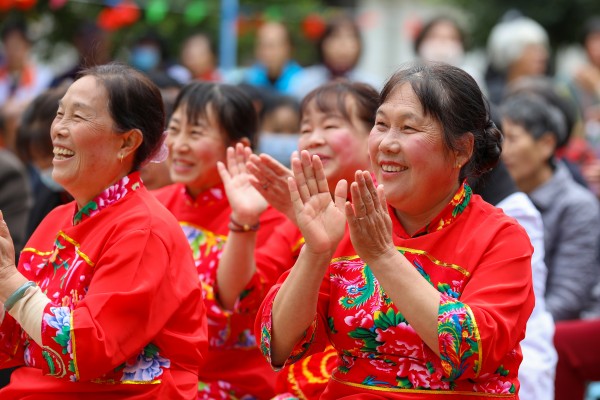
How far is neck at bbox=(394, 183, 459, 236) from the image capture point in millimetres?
3037

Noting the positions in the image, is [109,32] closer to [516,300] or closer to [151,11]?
[151,11]

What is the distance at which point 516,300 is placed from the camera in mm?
2803

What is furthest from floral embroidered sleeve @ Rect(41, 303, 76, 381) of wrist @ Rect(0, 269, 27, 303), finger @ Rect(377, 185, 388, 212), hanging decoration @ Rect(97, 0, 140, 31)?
hanging decoration @ Rect(97, 0, 140, 31)

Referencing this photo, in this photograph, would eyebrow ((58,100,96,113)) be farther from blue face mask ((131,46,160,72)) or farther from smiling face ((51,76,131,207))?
blue face mask ((131,46,160,72))

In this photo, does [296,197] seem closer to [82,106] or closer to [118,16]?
[82,106]

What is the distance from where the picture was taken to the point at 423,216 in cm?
305

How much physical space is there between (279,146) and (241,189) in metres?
2.56

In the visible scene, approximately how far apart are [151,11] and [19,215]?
21.3 feet

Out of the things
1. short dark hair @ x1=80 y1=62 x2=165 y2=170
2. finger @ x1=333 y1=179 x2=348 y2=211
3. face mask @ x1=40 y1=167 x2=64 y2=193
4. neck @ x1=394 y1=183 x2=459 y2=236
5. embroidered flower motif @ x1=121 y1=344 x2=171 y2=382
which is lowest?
embroidered flower motif @ x1=121 y1=344 x2=171 y2=382

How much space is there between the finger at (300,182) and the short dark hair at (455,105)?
0.39m

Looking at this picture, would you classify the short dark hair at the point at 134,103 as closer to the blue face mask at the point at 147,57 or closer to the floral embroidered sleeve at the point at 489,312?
the floral embroidered sleeve at the point at 489,312

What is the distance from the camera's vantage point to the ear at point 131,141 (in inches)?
128

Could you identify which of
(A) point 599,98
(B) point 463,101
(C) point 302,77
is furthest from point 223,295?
(A) point 599,98

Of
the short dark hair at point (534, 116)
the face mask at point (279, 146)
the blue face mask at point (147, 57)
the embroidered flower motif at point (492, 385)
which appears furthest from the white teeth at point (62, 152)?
the blue face mask at point (147, 57)
